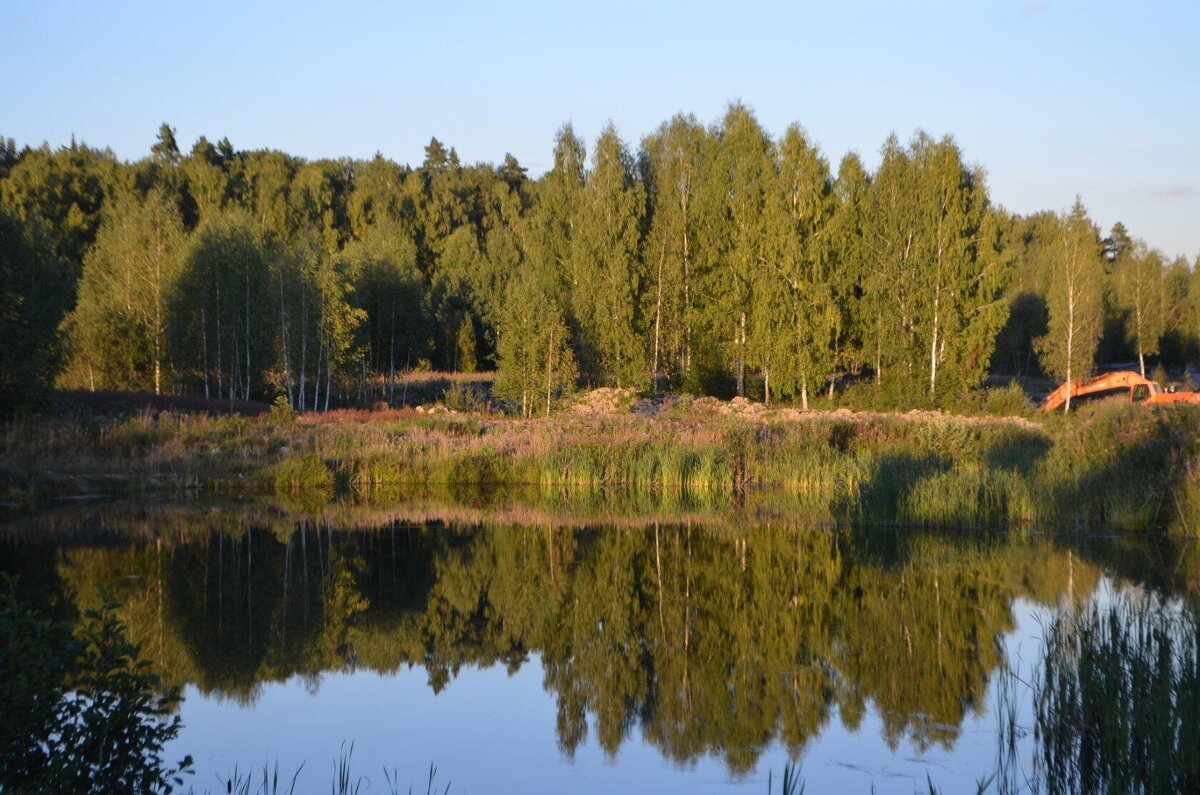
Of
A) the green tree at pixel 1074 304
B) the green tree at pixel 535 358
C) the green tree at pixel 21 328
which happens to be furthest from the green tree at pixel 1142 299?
the green tree at pixel 21 328

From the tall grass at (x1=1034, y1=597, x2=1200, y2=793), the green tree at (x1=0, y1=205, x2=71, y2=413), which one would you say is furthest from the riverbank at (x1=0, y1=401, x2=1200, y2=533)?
the tall grass at (x1=1034, y1=597, x2=1200, y2=793)

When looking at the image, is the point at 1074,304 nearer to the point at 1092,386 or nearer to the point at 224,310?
the point at 1092,386

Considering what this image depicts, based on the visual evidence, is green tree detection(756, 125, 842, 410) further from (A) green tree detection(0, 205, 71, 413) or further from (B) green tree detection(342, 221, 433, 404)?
(A) green tree detection(0, 205, 71, 413)

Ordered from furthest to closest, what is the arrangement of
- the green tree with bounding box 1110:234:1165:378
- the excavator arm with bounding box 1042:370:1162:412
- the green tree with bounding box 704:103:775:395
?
the green tree with bounding box 1110:234:1165:378 < the green tree with bounding box 704:103:775:395 < the excavator arm with bounding box 1042:370:1162:412

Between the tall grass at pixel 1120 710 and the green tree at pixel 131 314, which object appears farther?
the green tree at pixel 131 314

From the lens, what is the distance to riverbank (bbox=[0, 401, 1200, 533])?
55.4 feet

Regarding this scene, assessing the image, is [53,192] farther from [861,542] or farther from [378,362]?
[861,542]

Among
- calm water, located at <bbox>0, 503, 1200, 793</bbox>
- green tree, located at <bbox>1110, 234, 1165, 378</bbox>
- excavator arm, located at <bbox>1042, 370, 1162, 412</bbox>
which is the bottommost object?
calm water, located at <bbox>0, 503, 1200, 793</bbox>

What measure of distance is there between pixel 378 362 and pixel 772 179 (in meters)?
20.0

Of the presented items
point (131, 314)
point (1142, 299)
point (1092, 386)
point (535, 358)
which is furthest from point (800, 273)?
point (1142, 299)

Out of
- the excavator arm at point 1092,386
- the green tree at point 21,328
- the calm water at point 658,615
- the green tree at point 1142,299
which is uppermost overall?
the green tree at point 1142,299

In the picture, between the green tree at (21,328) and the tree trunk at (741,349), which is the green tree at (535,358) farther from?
the green tree at (21,328)

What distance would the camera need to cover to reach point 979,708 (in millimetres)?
8594

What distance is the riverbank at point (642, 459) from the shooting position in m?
16.9
